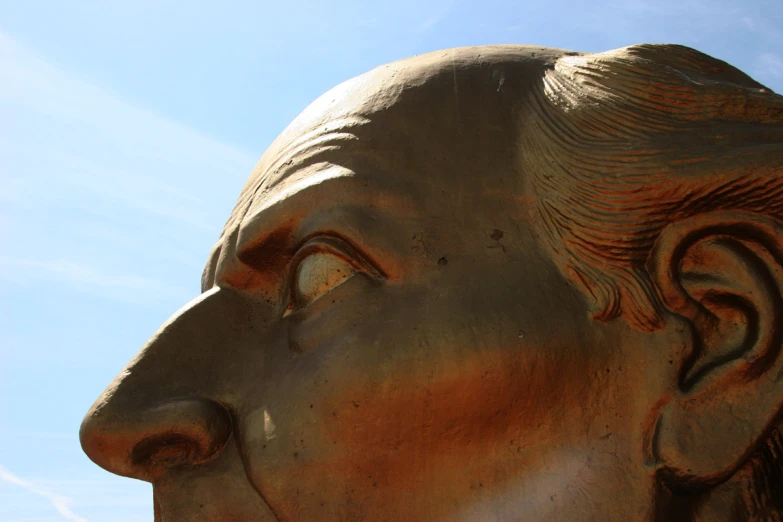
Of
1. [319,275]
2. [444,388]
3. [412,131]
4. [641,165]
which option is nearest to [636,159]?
[641,165]

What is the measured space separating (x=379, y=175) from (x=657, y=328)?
2.99ft

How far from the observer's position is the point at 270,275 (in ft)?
9.15

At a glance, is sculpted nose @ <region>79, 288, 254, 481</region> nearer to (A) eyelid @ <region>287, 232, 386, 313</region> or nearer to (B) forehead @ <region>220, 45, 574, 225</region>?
(A) eyelid @ <region>287, 232, 386, 313</region>

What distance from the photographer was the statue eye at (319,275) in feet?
8.52

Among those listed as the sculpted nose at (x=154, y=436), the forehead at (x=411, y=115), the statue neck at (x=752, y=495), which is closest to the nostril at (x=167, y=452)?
the sculpted nose at (x=154, y=436)

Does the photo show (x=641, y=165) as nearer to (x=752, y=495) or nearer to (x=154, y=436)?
(x=752, y=495)

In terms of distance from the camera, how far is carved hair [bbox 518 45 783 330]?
8.21 ft

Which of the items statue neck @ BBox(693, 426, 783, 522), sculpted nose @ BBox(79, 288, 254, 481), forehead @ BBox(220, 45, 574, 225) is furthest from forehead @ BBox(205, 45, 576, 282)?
statue neck @ BBox(693, 426, 783, 522)

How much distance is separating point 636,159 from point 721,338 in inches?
22.0

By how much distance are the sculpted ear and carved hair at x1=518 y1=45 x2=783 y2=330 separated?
0.06m

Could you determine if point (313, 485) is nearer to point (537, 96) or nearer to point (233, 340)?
point (233, 340)

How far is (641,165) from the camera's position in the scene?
2551 millimetres

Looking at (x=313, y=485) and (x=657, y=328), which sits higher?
(x=657, y=328)

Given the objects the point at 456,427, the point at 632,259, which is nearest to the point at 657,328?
the point at 632,259
